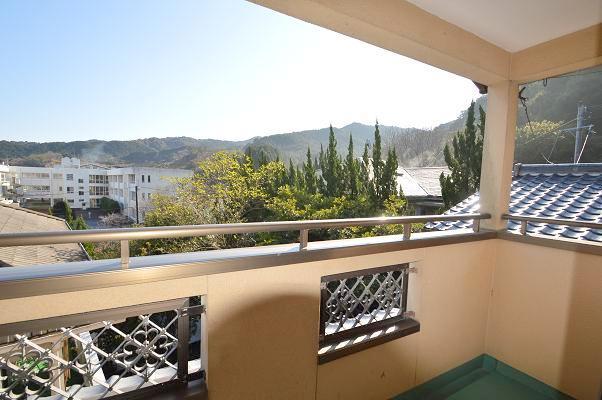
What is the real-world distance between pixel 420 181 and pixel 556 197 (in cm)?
1249

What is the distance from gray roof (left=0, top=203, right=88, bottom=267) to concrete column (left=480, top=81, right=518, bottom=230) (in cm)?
535

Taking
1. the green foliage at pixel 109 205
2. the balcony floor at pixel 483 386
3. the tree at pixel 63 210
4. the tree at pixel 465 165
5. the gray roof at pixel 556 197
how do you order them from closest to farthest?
the balcony floor at pixel 483 386 < the gray roof at pixel 556 197 < the tree at pixel 63 210 < the tree at pixel 465 165 < the green foliage at pixel 109 205

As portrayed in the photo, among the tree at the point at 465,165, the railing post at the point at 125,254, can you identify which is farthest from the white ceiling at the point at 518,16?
the tree at the point at 465,165

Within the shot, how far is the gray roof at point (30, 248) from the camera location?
4.66 m

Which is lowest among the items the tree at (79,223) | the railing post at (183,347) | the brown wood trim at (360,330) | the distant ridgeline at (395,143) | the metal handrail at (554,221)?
the tree at (79,223)

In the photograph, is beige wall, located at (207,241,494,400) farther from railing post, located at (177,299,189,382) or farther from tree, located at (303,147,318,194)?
tree, located at (303,147,318,194)

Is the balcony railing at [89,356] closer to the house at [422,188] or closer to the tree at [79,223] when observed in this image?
the house at [422,188]

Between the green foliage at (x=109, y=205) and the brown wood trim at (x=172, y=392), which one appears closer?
the brown wood trim at (x=172, y=392)

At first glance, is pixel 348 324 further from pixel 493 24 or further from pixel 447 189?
pixel 447 189

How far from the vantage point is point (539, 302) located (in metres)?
1.74

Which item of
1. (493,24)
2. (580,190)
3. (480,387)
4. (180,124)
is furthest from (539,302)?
(180,124)

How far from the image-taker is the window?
1304mm

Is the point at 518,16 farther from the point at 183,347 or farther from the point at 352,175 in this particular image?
the point at 352,175

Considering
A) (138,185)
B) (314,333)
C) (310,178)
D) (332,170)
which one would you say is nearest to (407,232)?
(314,333)
